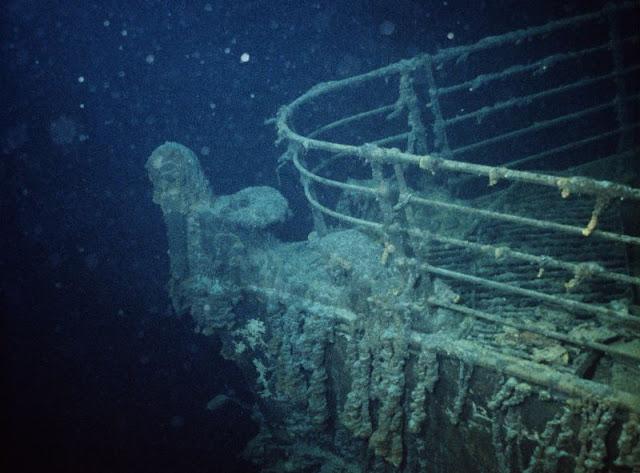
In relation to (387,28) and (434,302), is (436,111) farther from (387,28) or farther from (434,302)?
(387,28)

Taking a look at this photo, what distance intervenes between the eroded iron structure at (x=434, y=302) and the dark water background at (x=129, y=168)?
992 millimetres

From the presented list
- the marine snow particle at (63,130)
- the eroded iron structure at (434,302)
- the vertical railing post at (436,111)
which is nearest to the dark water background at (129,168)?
the marine snow particle at (63,130)

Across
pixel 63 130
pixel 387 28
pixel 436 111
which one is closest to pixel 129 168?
pixel 63 130

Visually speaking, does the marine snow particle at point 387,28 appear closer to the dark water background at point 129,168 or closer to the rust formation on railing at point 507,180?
the dark water background at point 129,168

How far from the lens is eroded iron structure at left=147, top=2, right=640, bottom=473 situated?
8.69 ft

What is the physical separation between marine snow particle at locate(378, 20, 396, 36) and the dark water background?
3 centimetres

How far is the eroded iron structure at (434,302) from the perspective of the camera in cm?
265

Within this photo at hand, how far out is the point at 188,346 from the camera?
670 centimetres

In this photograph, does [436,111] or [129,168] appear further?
[129,168]

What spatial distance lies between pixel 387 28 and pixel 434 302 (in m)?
5.97

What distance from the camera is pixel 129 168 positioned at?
18.5 ft

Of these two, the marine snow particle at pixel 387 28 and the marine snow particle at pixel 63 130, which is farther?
the marine snow particle at pixel 387 28

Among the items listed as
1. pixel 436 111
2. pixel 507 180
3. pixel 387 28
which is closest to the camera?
pixel 436 111

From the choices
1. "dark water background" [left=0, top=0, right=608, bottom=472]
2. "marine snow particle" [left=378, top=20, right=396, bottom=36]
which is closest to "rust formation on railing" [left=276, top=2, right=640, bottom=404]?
"marine snow particle" [left=378, top=20, right=396, bottom=36]
